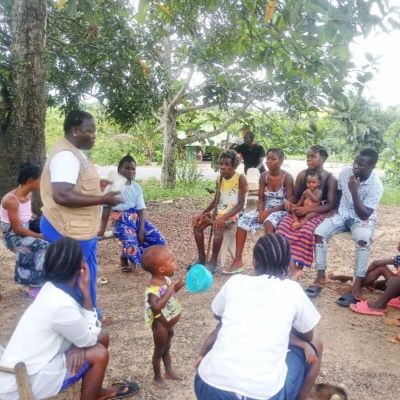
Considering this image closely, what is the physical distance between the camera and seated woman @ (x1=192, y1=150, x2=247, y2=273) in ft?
17.2

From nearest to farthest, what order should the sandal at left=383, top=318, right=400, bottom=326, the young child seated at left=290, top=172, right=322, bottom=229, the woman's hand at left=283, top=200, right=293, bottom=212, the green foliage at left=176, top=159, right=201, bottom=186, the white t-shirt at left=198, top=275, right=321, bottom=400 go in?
the white t-shirt at left=198, top=275, right=321, bottom=400, the sandal at left=383, top=318, right=400, bottom=326, the young child seated at left=290, top=172, right=322, bottom=229, the woman's hand at left=283, top=200, right=293, bottom=212, the green foliage at left=176, top=159, right=201, bottom=186

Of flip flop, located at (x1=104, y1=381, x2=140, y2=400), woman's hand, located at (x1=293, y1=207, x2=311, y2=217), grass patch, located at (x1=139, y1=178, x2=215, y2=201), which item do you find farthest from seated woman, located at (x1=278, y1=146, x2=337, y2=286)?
grass patch, located at (x1=139, y1=178, x2=215, y2=201)

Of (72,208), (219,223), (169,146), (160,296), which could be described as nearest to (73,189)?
(72,208)

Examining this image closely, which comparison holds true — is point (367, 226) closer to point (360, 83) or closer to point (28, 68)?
point (360, 83)

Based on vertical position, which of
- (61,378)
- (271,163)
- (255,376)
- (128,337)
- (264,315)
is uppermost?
(271,163)

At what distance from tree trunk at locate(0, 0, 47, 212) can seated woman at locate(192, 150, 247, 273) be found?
2762mm

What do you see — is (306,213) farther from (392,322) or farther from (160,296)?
(160,296)

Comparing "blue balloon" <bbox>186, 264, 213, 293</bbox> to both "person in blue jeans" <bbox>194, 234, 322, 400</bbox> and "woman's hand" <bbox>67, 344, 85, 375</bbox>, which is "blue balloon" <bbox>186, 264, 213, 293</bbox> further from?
"woman's hand" <bbox>67, 344, 85, 375</bbox>

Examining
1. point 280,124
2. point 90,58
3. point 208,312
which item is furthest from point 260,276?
point 280,124

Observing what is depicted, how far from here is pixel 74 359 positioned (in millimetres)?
2309

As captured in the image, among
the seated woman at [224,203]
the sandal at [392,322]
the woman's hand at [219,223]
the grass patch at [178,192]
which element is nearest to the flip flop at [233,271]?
the seated woman at [224,203]

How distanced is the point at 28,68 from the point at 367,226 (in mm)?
4699

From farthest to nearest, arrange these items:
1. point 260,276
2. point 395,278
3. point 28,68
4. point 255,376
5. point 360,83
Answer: point 28,68, point 395,278, point 360,83, point 260,276, point 255,376

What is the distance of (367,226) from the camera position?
15.1ft
